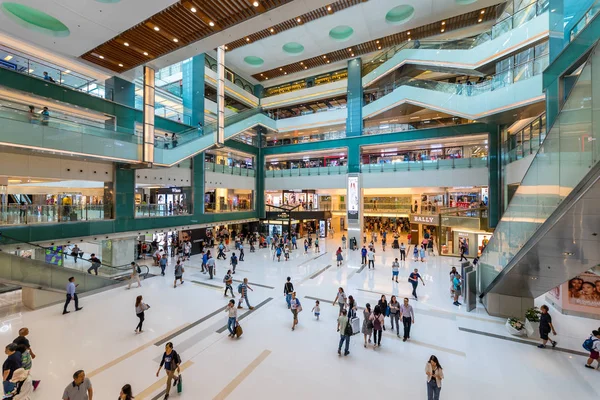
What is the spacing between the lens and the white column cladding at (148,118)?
13.4 m

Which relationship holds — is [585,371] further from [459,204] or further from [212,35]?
[459,204]

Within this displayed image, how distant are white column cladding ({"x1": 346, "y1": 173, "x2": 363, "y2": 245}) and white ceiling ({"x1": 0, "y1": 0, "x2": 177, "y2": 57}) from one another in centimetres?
1650

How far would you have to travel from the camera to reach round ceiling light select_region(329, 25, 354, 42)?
19962 millimetres

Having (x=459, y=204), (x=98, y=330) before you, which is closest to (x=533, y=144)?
(x=459, y=204)

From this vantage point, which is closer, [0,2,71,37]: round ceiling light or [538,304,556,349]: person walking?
[538,304,556,349]: person walking

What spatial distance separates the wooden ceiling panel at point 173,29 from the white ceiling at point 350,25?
11.9 metres

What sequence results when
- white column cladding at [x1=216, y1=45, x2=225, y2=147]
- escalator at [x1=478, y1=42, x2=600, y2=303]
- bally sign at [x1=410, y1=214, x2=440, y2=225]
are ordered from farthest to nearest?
bally sign at [x1=410, y1=214, x2=440, y2=225]
white column cladding at [x1=216, y1=45, x2=225, y2=147]
escalator at [x1=478, y1=42, x2=600, y2=303]

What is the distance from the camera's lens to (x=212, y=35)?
9820mm

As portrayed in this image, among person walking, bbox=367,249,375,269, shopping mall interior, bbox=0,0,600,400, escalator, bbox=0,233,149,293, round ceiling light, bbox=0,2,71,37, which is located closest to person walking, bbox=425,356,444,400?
shopping mall interior, bbox=0,0,600,400

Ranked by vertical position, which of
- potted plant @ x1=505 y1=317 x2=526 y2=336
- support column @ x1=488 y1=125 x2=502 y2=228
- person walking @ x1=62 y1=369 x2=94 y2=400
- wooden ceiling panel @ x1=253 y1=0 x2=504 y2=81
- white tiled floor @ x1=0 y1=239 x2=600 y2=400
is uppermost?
wooden ceiling panel @ x1=253 y1=0 x2=504 y2=81

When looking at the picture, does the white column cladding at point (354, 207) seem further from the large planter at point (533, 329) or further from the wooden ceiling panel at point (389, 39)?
the large planter at point (533, 329)

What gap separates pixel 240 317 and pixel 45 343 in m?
4.96

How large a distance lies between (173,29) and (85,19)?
9.80 ft

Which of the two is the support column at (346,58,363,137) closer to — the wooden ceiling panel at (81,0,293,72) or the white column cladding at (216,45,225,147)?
the white column cladding at (216,45,225,147)
